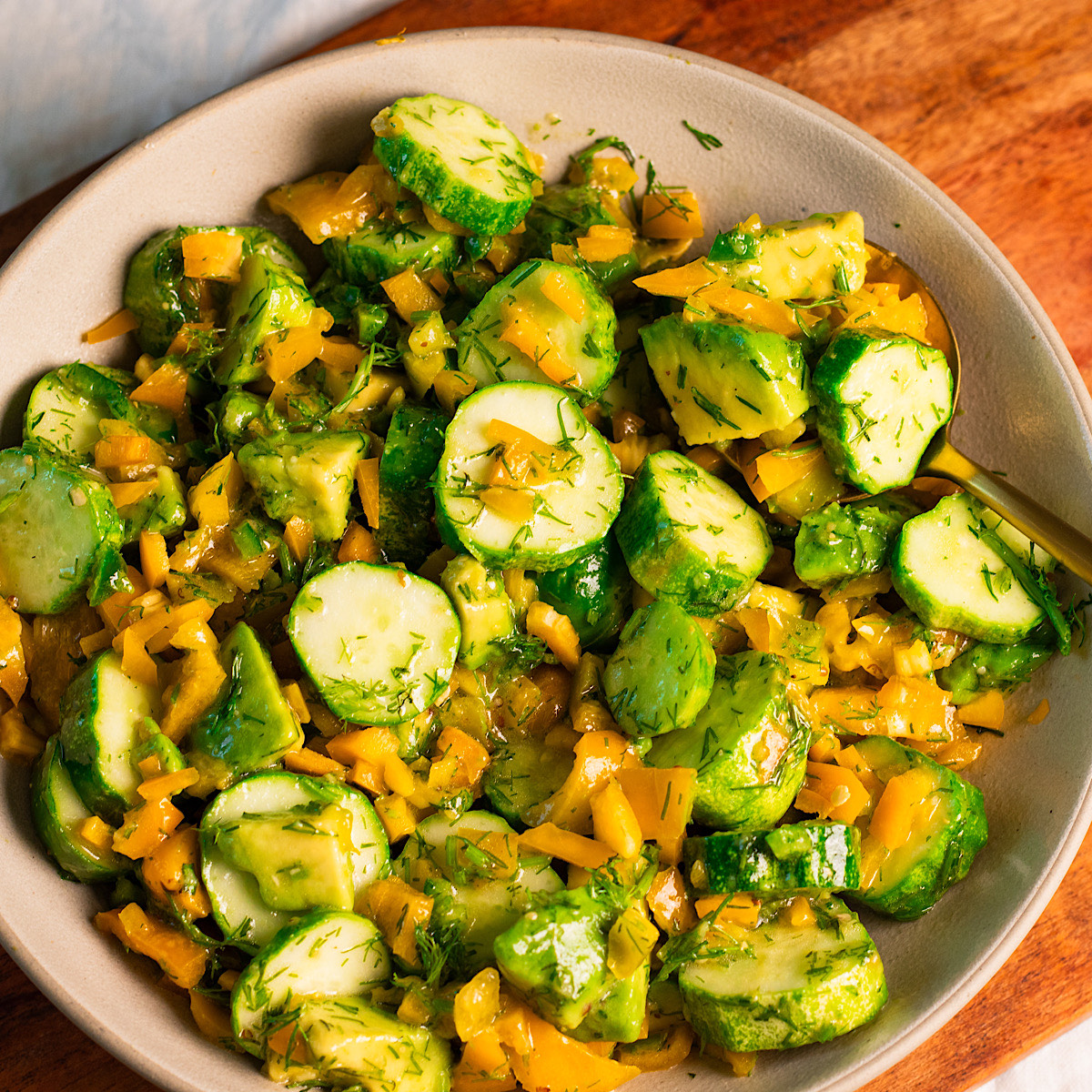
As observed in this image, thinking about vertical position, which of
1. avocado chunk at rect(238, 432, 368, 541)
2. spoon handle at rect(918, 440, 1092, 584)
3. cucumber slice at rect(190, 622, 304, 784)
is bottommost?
spoon handle at rect(918, 440, 1092, 584)

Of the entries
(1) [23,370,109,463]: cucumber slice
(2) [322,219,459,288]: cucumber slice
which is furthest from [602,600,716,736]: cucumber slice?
(1) [23,370,109,463]: cucumber slice

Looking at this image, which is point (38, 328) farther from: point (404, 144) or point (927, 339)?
point (927, 339)

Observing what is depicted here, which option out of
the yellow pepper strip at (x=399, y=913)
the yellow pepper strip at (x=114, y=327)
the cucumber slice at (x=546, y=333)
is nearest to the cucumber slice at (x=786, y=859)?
the yellow pepper strip at (x=399, y=913)

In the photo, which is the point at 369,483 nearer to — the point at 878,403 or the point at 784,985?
the point at 878,403

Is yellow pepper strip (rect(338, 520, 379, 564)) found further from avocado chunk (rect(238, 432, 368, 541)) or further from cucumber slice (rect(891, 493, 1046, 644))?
cucumber slice (rect(891, 493, 1046, 644))

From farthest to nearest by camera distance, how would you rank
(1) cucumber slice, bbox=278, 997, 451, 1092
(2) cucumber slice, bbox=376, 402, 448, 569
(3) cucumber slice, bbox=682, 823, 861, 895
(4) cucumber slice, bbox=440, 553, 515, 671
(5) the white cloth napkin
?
(5) the white cloth napkin < (2) cucumber slice, bbox=376, 402, 448, 569 < (4) cucumber slice, bbox=440, 553, 515, 671 < (3) cucumber slice, bbox=682, 823, 861, 895 < (1) cucumber slice, bbox=278, 997, 451, 1092

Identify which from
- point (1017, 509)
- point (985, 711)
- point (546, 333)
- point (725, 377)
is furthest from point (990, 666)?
point (546, 333)

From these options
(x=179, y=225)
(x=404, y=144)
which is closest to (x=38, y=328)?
(x=179, y=225)

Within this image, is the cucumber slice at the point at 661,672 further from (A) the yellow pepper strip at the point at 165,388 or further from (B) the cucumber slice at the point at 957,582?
(A) the yellow pepper strip at the point at 165,388
